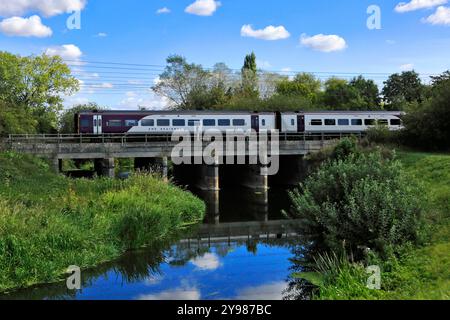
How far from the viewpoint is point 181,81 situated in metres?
66.8

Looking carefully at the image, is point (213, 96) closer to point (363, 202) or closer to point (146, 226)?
point (146, 226)

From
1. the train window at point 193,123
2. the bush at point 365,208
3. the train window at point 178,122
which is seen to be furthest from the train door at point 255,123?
the bush at point 365,208

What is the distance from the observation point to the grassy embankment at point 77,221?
38.1 ft

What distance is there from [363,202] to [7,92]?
158 feet

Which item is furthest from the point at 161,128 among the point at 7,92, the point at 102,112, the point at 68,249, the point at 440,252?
the point at 440,252

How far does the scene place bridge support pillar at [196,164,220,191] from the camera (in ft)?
113

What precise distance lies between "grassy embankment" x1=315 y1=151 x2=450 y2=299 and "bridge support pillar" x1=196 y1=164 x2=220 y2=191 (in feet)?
68.9

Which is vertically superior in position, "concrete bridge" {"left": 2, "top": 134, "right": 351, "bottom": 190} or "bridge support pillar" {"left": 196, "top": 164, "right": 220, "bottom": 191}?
"concrete bridge" {"left": 2, "top": 134, "right": 351, "bottom": 190}

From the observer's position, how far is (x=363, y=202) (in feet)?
38.8

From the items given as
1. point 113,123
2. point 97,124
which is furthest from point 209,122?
point 97,124

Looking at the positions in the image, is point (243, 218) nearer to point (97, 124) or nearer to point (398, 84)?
point (97, 124)

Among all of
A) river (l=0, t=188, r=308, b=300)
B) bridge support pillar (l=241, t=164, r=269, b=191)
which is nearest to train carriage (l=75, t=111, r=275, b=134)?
bridge support pillar (l=241, t=164, r=269, b=191)

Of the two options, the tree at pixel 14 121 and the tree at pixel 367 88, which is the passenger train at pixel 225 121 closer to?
the tree at pixel 14 121

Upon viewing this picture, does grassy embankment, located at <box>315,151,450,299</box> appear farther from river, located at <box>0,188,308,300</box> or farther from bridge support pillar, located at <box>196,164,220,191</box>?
bridge support pillar, located at <box>196,164,220,191</box>
